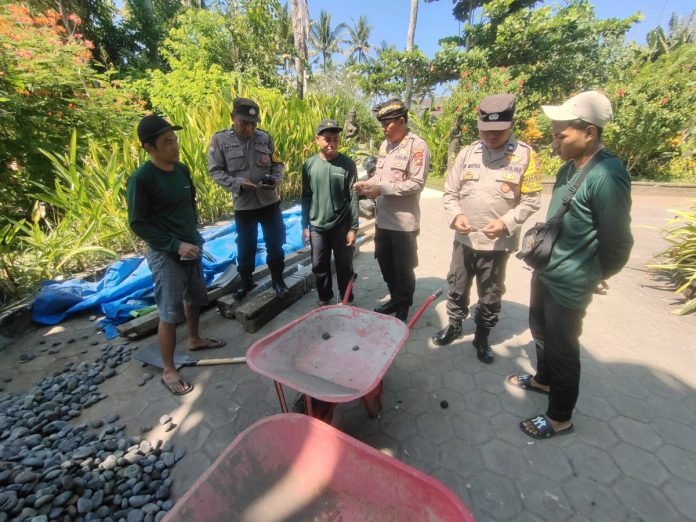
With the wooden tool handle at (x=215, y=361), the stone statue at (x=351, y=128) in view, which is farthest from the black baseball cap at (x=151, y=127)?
the stone statue at (x=351, y=128)

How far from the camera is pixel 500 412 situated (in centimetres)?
211

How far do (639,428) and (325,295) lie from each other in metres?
2.50

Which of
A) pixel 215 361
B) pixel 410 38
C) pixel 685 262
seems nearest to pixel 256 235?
pixel 215 361

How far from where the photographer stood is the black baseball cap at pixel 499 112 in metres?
1.99

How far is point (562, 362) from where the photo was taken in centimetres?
175

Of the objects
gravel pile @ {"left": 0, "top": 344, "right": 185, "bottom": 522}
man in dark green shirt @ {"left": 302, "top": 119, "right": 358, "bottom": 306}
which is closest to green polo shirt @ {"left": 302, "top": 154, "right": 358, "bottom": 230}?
man in dark green shirt @ {"left": 302, "top": 119, "right": 358, "bottom": 306}

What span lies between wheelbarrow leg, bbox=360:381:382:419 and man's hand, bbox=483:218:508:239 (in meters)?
1.18

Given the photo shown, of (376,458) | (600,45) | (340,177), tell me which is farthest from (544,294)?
(600,45)

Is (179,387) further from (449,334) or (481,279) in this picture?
(481,279)

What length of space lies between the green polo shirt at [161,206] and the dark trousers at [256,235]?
0.75 m

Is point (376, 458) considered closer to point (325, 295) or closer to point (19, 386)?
point (325, 295)

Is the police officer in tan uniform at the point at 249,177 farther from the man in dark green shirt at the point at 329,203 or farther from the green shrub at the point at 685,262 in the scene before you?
the green shrub at the point at 685,262

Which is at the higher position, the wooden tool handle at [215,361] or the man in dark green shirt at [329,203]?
the man in dark green shirt at [329,203]

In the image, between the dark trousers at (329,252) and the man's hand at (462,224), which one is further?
the dark trousers at (329,252)
